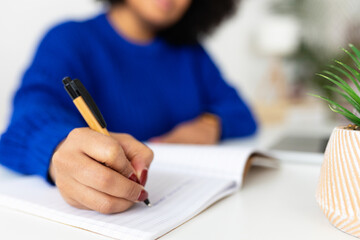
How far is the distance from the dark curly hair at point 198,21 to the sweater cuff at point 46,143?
716 mm

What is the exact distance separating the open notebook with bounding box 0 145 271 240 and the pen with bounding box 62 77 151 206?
4 centimetres

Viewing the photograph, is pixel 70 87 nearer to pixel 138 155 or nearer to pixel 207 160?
pixel 138 155

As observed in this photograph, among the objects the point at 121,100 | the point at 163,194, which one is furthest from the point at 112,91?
the point at 163,194

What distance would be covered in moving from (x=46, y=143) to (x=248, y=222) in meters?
0.27

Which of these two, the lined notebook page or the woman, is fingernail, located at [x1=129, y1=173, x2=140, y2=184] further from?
the lined notebook page

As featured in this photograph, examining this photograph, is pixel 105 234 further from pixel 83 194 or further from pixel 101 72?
pixel 101 72

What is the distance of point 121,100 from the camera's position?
35.1 inches

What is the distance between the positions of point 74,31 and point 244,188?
617mm

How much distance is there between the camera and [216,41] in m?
2.18

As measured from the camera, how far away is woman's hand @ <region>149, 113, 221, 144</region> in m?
0.78

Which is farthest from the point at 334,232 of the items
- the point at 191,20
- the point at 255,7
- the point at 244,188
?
the point at 255,7

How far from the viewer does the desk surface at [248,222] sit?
31cm

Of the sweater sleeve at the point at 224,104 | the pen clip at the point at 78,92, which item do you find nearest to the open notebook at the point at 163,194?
the pen clip at the point at 78,92

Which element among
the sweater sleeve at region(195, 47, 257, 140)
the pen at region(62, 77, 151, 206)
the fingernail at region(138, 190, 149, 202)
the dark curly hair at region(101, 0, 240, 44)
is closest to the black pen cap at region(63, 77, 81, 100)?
the pen at region(62, 77, 151, 206)
